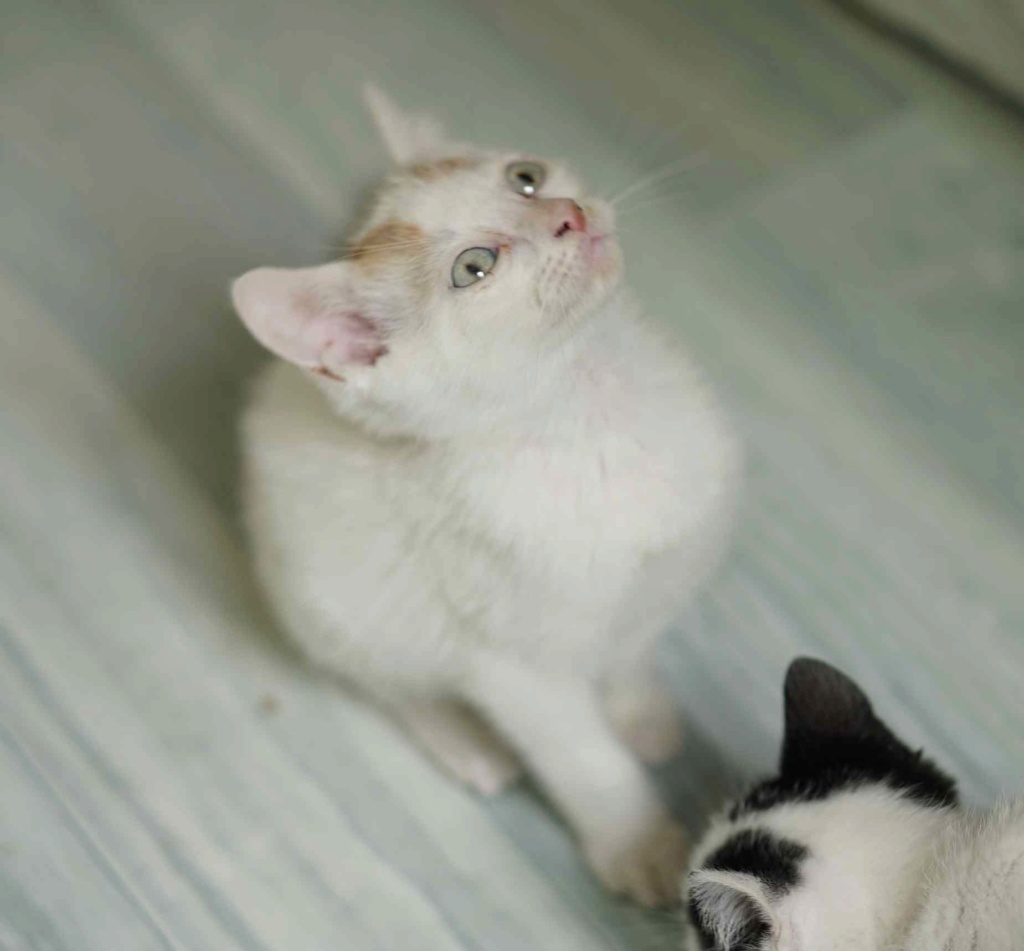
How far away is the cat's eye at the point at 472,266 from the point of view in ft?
3.32

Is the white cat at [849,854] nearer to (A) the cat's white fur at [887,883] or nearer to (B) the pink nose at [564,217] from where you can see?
(A) the cat's white fur at [887,883]

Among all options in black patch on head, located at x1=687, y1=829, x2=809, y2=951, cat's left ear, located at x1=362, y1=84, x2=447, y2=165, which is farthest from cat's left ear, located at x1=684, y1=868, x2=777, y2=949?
cat's left ear, located at x1=362, y1=84, x2=447, y2=165

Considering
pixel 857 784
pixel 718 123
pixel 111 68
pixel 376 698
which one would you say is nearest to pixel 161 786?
pixel 376 698

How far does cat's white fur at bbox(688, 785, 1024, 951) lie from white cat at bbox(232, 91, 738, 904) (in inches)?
11.5

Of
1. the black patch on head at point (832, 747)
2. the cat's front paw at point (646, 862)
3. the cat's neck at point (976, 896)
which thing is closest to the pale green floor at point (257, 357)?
the cat's front paw at point (646, 862)

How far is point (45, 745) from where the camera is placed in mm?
1378

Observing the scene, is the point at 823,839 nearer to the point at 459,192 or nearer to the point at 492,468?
the point at 492,468

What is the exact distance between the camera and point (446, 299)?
1012mm

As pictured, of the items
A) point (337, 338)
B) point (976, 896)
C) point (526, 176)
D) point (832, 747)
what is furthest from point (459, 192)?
point (976, 896)

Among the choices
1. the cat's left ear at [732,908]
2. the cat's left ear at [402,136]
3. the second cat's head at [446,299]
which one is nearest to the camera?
the cat's left ear at [732,908]

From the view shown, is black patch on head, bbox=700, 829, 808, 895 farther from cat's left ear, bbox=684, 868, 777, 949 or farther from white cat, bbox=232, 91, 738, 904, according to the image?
white cat, bbox=232, 91, 738, 904

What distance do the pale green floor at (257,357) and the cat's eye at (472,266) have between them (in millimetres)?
532

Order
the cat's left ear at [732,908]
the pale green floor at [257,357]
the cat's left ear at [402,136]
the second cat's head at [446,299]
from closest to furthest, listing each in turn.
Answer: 1. the cat's left ear at [732,908]
2. the second cat's head at [446,299]
3. the cat's left ear at [402,136]
4. the pale green floor at [257,357]

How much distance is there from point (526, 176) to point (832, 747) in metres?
0.63
